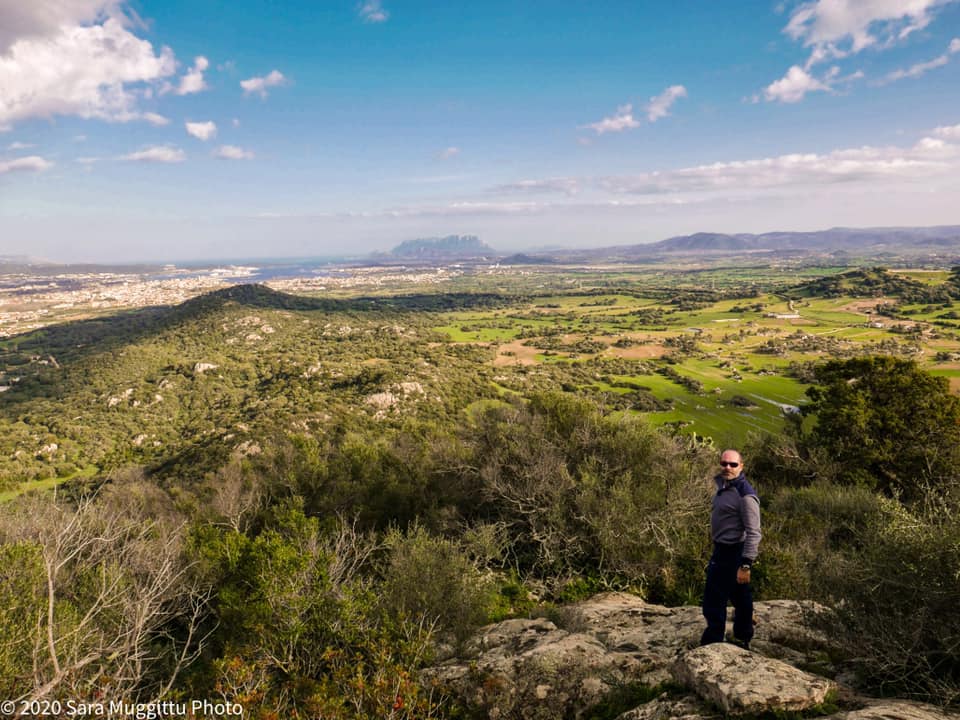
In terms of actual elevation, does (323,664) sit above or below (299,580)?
below

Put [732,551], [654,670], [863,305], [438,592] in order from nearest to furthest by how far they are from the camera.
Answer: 1. [732,551]
2. [654,670]
3. [438,592]
4. [863,305]

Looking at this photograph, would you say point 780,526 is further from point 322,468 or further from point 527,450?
point 322,468

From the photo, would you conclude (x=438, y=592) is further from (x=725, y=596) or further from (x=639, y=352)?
(x=639, y=352)

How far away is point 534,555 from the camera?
18.5 meters

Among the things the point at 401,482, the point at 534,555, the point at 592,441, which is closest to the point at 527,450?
the point at 592,441

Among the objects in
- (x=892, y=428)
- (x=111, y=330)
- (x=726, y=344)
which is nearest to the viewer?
(x=892, y=428)

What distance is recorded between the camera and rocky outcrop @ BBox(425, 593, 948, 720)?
6.23m

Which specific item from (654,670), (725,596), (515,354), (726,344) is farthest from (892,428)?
(726,344)

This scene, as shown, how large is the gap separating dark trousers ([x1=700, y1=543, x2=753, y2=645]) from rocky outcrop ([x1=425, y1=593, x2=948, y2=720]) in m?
0.47

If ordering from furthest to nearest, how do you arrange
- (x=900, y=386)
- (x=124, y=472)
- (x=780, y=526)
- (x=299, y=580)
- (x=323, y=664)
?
(x=124, y=472) → (x=900, y=386) → (x=780, y=526) → (x=299, y=580) → (x=323, y=664)

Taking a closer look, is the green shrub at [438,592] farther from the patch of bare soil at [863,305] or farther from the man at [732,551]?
the patch of bare soil at [863,305]

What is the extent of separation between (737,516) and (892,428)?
91.8 ft

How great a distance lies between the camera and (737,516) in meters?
7.92

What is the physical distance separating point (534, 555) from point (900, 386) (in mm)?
26738
